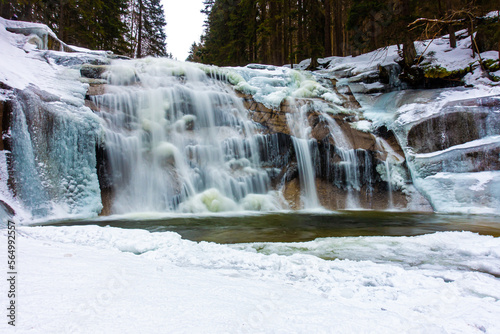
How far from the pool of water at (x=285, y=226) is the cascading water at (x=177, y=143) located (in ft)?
4.29

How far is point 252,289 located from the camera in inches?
84.7

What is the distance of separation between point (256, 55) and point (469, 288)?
24.5 metres

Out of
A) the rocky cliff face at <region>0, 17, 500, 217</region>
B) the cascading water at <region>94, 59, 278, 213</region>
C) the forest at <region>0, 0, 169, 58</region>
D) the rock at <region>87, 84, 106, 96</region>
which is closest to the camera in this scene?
the rocky cliff face at <region>0, 17, 500, 217</region>

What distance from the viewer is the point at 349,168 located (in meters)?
9.62

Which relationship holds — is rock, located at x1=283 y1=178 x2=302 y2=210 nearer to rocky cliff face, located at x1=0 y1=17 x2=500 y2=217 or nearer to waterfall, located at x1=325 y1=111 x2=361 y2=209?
rocky cliff face, located at x1=0 y1=17 x2=500 y2=217

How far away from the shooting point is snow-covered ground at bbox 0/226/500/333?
1.51 meters

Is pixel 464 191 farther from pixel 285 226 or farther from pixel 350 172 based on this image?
pixel 285 226

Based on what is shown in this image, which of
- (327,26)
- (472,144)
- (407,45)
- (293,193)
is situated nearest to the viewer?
(472,144)

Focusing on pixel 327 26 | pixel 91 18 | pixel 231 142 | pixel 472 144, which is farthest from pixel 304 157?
pixel 91 18

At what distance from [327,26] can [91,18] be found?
1586 centimetres

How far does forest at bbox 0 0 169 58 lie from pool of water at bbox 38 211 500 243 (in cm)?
1322

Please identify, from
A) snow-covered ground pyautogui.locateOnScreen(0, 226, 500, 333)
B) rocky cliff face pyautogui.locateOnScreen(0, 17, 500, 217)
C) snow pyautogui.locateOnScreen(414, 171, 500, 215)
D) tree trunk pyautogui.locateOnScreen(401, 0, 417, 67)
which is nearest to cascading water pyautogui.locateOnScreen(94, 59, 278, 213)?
rocky cliff face pyautogui.locateOnScreen(0, 17, 500, 217)

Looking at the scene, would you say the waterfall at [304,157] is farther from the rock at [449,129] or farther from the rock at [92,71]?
the rock at [92,71]

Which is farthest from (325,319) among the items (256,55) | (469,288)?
(256,55)
